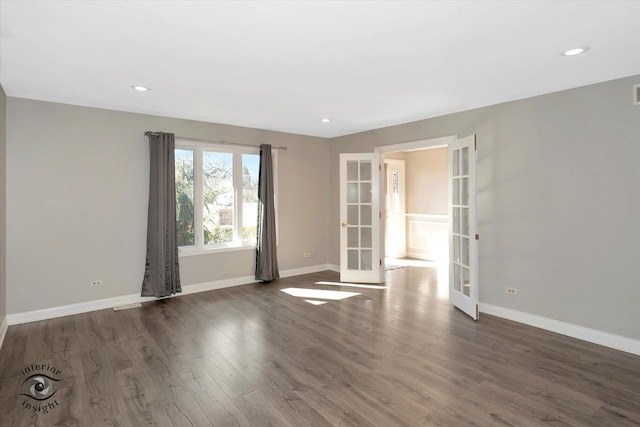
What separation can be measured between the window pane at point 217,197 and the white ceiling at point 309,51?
141cm

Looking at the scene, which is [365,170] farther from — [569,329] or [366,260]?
[569,329]

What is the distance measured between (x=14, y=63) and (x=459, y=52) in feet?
13.0

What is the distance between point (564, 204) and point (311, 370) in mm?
3277

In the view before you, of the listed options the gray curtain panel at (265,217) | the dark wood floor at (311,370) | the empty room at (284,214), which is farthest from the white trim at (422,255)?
the gray curtain panel at (265,217)

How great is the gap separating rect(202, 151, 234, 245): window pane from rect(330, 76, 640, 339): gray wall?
12.3 ft

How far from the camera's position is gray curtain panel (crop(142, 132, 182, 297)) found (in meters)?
4.98

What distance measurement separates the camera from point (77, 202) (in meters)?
4.54

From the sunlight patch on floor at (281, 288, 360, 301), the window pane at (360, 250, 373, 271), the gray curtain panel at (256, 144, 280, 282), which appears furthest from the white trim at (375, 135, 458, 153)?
the sunlight patch on floor at (281, 288, 360, 301)

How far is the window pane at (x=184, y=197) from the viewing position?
17.7ft

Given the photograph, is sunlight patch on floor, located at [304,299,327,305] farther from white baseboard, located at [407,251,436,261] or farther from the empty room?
white baseboard, located at [407,251,436,261]

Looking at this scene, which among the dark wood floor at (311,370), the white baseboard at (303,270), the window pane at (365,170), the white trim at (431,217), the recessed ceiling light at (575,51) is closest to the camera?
the dark wood floor at (311,370)

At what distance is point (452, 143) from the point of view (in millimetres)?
4836

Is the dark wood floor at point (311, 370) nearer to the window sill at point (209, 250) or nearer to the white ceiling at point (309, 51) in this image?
the window sill at point (209, 250)

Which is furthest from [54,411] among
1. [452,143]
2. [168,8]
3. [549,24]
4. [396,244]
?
[396,244]
